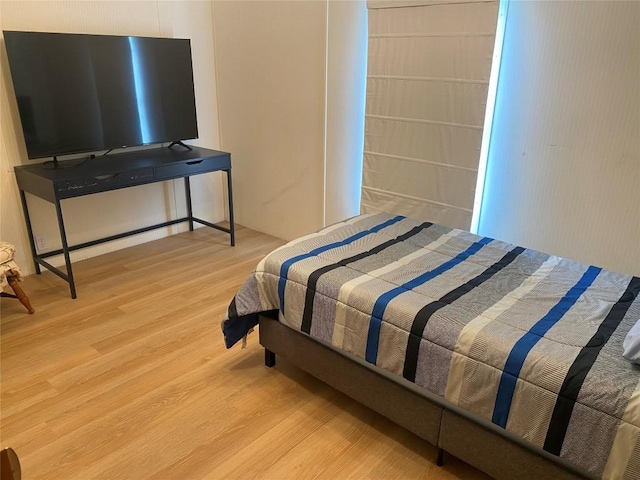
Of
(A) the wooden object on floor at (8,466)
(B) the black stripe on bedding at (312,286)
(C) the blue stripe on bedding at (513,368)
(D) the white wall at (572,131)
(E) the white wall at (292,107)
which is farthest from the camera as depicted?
(E) the white wall at (292,107)

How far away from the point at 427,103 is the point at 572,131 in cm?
79

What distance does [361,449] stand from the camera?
189 cm

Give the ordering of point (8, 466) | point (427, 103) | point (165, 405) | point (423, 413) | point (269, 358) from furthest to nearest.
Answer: point (427, 103) < point (269, 358) < point (165, 405) < point (423, 413) < point (8, 466)

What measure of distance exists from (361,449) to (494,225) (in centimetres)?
158

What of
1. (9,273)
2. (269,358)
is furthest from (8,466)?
(9,273)

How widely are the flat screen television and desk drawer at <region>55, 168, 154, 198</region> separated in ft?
1.17

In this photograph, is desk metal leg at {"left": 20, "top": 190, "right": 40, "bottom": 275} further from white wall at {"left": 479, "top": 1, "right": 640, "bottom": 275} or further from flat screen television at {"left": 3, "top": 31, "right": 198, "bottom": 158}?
white wall at {"left": 479, "top": 1, "right": 640, "bottom": 275}

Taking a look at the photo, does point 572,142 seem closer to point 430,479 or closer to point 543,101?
point 543,101

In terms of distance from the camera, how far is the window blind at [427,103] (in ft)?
8.50

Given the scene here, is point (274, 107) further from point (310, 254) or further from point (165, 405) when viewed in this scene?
point (165, 405)

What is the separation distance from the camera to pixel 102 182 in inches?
116

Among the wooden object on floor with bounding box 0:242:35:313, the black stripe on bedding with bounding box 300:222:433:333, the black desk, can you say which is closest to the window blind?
the black stripe on bedding with bounding box 300:222:433:333

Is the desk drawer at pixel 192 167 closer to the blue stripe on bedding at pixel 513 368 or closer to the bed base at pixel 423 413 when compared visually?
the bed base at pixel 423 413

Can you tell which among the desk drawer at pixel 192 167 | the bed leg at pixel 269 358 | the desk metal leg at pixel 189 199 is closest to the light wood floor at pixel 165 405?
the bed leg at pixel 269 358
